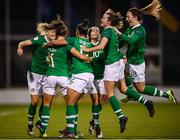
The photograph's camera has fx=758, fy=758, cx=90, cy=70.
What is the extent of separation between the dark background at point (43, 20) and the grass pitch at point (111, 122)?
7.98 ft

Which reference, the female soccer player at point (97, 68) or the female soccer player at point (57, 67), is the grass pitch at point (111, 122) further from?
the female soccer player at point (57, 67)

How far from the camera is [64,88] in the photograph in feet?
41.2

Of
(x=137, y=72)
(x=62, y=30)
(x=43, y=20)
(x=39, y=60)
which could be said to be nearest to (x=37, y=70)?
(x=39, y=60)

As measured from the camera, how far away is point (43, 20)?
23781 mm

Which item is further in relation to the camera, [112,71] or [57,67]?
[112,71]

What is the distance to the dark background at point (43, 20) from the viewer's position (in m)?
23.9

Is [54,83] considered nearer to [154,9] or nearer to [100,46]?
[100,46]

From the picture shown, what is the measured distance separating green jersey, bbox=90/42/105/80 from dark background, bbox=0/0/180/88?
10761 mm

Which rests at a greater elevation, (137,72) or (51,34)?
(51,34)

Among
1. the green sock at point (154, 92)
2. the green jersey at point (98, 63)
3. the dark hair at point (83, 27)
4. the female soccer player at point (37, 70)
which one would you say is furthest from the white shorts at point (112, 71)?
the female soccer player at point (37, 70)

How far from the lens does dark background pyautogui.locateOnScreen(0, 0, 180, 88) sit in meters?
23.9

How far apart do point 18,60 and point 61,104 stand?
100 inches

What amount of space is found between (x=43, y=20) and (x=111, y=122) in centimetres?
Answer: 830

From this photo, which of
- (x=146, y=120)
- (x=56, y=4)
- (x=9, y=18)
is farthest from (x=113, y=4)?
(x=146, y=120)
